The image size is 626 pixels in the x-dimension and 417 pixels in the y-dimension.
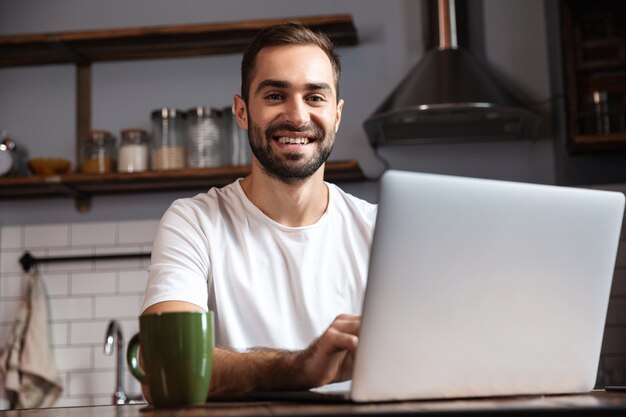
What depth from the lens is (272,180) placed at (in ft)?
6.15

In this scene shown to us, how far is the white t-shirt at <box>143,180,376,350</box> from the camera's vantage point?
1.73 meters

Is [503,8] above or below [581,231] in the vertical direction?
above

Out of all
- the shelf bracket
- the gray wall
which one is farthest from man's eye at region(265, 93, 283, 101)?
the shelf bracket

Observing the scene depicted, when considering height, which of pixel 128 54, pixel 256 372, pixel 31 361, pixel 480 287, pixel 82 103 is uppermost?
pixel 128 54

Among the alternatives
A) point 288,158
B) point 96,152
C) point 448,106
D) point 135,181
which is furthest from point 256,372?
point 96,152

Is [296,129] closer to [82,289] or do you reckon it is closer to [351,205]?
[351,205]

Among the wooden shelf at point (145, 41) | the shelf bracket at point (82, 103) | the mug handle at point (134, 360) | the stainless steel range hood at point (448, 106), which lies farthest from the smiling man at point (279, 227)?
the shelf bracket at point (82, 103)

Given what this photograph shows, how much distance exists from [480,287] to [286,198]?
840mm

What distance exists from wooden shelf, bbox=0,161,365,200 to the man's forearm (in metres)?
1.93

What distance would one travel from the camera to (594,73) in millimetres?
3453

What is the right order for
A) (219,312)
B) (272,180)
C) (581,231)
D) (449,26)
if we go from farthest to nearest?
1. (449,26)
2. (272,180)
3. (219,312)
4. (581,231)

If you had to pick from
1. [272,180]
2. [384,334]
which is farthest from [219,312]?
[384,334]

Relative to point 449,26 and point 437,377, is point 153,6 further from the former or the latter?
point 437,377

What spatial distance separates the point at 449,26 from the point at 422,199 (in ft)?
8.52
